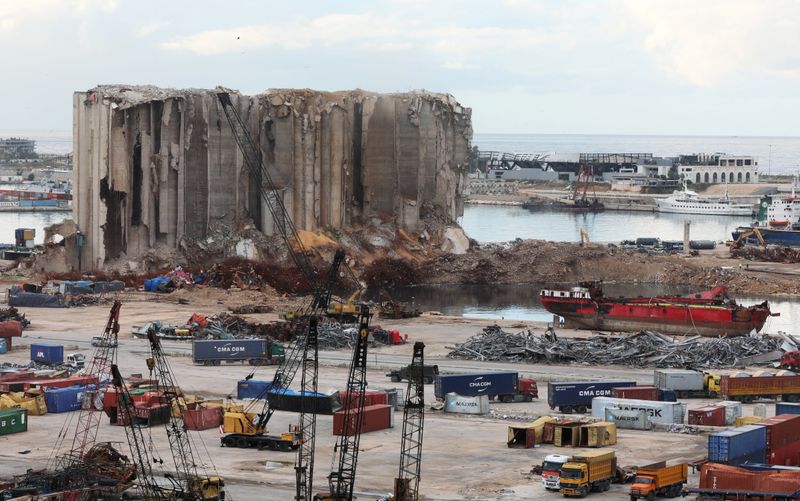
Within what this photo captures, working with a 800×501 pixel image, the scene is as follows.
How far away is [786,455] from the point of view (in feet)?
168

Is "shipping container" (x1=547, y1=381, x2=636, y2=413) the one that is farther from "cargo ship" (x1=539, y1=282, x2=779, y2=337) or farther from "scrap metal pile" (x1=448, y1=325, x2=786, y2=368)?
"cargo ship" (x1=539, y1=282, x2=779, y2=337)

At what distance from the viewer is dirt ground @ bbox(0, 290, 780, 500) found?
155 feet

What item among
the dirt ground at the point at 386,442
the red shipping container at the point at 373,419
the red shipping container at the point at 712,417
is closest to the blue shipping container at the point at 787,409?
the red shipping container at the point at 712,417

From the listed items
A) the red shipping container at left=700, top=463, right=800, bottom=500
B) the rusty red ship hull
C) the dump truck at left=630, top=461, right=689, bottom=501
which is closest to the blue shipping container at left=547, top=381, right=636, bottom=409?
the dump truck at left=630, top=461, right=689, bottom=501

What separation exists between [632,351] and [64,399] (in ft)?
101

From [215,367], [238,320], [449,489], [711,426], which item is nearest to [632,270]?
[238,320]

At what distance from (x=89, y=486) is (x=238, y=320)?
43359 mm

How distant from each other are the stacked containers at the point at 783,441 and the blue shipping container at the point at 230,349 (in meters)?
31.6

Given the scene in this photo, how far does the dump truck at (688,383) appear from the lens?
219 ft

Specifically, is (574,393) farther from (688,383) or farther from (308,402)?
(308,402)

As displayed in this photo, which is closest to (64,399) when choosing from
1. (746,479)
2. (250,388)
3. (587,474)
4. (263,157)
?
(250,388)

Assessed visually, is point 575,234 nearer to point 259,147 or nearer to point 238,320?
point 259,147

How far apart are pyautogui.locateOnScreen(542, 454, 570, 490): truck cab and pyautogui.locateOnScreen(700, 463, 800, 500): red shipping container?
444 cm

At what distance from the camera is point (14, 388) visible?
64438mm
